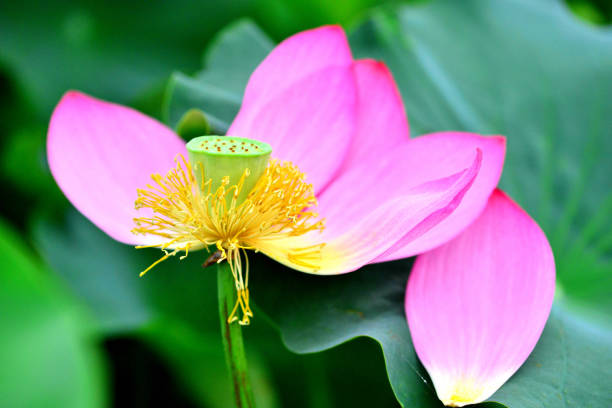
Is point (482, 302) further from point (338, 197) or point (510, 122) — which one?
point (510, 122)

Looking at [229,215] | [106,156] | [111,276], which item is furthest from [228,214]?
[111,276]

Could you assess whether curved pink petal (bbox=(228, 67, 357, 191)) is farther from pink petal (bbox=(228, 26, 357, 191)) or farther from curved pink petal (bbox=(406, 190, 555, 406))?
curved pink petal (bbox=(406, 190, 555, 406))

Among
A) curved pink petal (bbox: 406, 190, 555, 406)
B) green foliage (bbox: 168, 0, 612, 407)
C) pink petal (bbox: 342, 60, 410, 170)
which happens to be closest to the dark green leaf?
green foliage (bbox: 168, 0, 612, 407)

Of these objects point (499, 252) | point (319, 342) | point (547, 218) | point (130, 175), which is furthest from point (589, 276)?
point (130, 175)

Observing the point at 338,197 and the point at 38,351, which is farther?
the point at 338,197

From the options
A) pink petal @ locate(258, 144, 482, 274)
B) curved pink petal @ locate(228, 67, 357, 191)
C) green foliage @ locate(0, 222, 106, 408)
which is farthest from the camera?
curved pink petal @ locate(228, 67, 357, 191)

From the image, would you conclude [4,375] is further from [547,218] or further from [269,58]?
[547,218]

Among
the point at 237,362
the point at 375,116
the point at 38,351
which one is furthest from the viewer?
the point at 375,116
